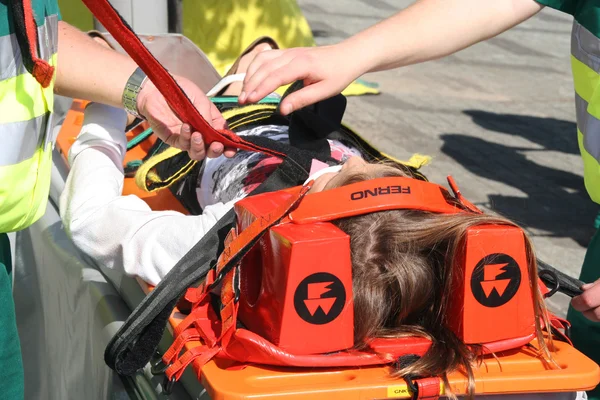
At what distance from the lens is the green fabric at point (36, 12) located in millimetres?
1147

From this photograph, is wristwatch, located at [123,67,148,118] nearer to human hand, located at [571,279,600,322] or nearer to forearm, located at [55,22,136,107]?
forearm, located at [55,22,136,107]

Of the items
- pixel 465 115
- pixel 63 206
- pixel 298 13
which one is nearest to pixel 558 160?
pixel 465 115

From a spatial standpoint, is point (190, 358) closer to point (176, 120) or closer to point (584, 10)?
point (176, 120)

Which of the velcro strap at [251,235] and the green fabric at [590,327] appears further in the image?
the green fabric at [590,327]

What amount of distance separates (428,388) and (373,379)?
0.30ft

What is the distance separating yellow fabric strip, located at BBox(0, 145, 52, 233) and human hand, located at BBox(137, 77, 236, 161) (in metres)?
0.39

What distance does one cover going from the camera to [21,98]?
123cm

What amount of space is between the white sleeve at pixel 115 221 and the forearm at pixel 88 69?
7.6 inches

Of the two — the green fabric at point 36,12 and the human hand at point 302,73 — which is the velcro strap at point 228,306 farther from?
the green fabric at point 36,12

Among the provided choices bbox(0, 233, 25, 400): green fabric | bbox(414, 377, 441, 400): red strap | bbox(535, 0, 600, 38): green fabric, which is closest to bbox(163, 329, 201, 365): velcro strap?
bbox(0, 233, 25, 400): green fabric

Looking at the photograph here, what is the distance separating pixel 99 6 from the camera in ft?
4.30

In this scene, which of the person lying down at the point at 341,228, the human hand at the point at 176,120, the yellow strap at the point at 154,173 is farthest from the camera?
the yellow strap at the point at 154,173

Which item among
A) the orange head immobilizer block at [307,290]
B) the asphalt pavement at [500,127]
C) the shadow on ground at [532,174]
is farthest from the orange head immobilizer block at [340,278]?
the shadow on ground at [532,174]

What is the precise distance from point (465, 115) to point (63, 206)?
4.54m
